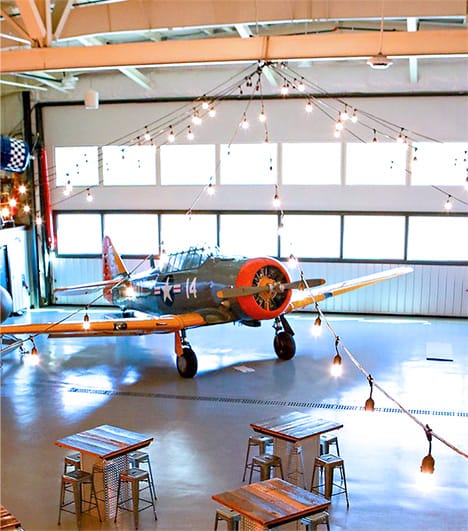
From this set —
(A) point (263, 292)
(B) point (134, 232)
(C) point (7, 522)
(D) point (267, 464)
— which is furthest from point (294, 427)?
(B) point (134, 232)

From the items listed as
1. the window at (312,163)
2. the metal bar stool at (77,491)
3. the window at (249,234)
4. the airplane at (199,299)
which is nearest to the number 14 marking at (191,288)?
the airplane at (199,299)

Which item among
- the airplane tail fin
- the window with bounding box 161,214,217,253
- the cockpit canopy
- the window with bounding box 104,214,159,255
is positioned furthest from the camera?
the window with bounding box 104,214,159,255

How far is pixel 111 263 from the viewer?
12750mm

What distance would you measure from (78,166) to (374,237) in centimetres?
689

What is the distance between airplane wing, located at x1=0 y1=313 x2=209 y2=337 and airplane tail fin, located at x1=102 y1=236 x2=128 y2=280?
2913mm

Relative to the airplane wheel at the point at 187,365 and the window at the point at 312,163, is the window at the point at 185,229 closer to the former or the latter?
the window at the point at 312,163

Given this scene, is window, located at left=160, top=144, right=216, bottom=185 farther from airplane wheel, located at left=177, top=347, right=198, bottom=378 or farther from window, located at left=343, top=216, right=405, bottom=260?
airplane wheel, located at left=177, top=347, right=198, bottom=378

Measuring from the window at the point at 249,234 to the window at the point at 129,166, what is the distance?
78.6 inches

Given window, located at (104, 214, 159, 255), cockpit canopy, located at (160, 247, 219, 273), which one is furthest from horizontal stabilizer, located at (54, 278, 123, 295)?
window, located at (104, 214, 159, 255)

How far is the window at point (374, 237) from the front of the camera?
551 inches

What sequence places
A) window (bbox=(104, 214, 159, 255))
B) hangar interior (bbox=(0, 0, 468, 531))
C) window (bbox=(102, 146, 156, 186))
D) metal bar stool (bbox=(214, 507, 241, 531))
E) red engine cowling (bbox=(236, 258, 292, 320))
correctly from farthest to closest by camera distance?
window (bbox=(104, 214, 159, 255)) < window (bbox=(102, 146, 156, 186)) < red engine cowling (bbox=(236, 258, 292, 320)) < hangar interior (bbox=(0, 0, 468, 531)) < metal bar stool (bbox=(214, 507, 241, 531))

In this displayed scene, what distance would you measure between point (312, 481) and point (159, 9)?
6.35 metres

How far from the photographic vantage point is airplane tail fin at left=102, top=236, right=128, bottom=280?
41.3 feet

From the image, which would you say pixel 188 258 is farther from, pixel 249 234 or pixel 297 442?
pixel 297 442
